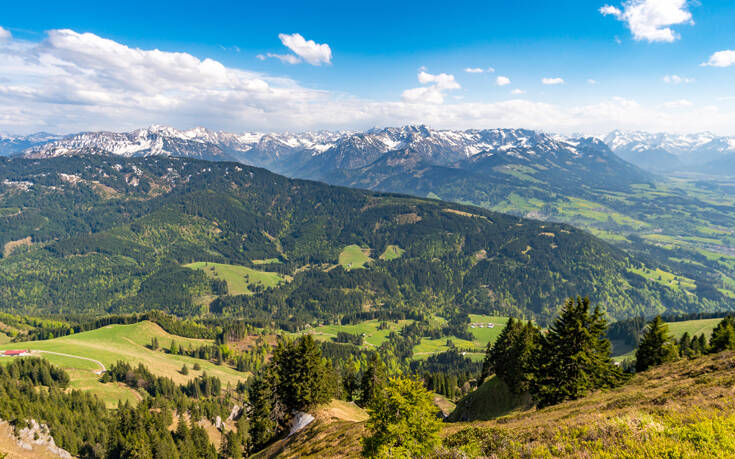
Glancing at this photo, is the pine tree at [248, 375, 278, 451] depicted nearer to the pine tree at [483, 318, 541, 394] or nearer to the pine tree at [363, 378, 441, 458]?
the pine tree at [363, 378, 441, 458]

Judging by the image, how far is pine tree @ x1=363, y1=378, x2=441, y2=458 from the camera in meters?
26.8

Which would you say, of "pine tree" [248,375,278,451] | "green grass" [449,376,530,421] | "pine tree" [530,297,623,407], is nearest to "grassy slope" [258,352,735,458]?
"pine tree" [530,297,623,407]

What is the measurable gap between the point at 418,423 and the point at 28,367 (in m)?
215

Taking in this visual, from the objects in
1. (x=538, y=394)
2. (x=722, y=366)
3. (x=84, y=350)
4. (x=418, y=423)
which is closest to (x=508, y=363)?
(x=538, y=394)

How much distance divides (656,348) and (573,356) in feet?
119

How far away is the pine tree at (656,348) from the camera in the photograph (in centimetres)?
6675

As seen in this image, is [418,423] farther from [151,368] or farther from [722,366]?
[151,368]

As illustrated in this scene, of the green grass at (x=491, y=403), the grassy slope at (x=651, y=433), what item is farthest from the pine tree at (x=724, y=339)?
the grassy slope at (x=651, y=433)

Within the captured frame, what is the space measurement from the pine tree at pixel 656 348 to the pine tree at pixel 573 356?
2823 centimetres

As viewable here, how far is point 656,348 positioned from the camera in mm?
67750

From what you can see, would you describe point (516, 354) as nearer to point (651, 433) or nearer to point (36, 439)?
point (651, 433)

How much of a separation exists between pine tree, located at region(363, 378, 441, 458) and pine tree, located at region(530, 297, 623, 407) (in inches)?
1174

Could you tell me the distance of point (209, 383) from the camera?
599 feet

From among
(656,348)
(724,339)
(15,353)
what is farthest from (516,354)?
(15,353)
